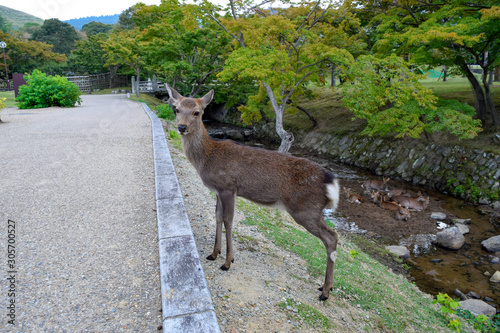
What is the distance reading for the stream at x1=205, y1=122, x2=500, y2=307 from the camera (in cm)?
782

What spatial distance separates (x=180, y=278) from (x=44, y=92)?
23591mm

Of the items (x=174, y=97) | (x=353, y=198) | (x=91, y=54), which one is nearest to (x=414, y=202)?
(x=353, y=198)

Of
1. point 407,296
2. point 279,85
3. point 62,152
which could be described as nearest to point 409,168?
point 279,85

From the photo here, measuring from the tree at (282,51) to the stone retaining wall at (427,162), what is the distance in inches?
160

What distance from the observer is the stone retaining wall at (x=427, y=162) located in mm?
13414

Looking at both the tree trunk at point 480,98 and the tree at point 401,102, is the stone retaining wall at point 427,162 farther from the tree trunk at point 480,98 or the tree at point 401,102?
the tree trunk at point 480,98

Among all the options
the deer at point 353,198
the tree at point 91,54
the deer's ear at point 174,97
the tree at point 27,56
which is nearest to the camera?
the deer's ear at point 174,97

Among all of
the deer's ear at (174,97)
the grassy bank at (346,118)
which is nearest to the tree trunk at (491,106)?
the grassy bank at (346,118)

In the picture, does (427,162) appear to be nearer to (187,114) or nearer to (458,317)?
(458,317)

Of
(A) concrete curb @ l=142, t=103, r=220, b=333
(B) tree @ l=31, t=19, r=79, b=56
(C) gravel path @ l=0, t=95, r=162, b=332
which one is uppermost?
(B) tree @ l=31, t=19, r=79, b=56

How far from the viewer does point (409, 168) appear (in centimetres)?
1627

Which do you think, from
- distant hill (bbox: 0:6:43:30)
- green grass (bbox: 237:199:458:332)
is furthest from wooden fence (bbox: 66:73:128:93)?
distant hill (bbox: 0:6:43:30)

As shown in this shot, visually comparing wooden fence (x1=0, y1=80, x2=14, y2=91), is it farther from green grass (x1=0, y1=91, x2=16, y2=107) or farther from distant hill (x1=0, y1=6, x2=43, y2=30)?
distant hill (x1=0, y1=6, x2=43, y2=30)

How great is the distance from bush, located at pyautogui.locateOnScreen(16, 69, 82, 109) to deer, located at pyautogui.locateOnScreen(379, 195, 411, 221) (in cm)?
2150
